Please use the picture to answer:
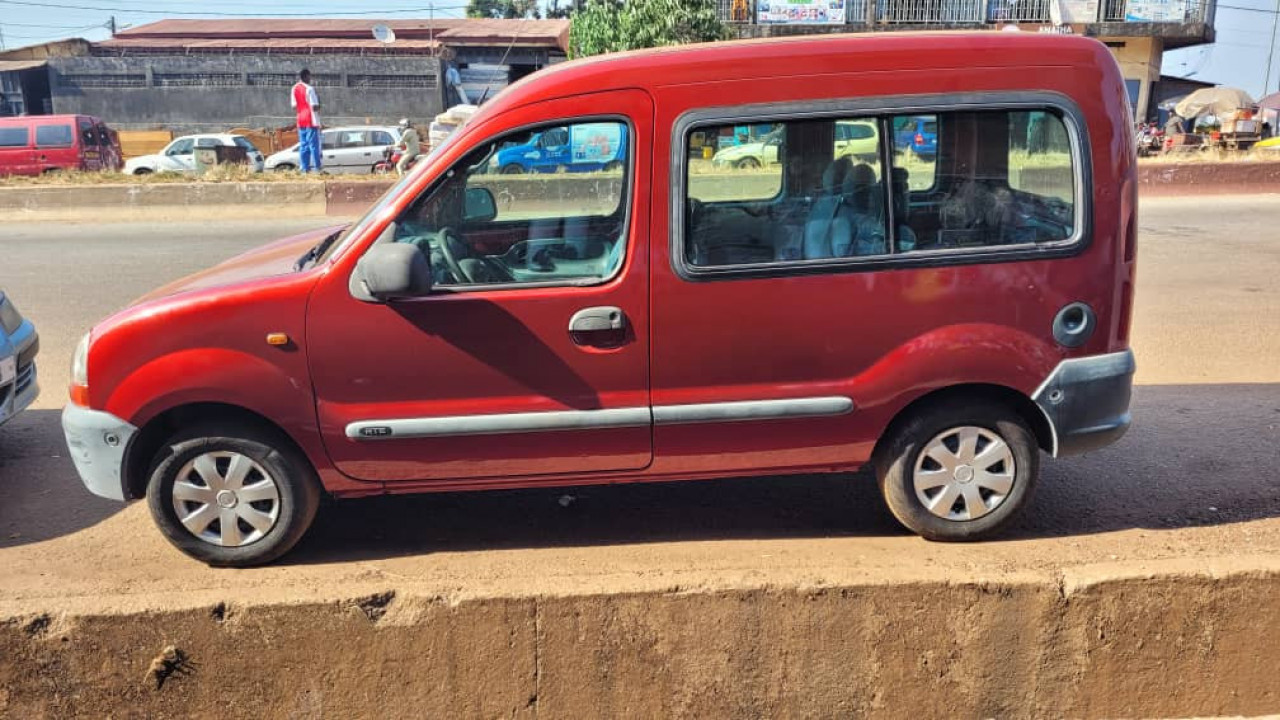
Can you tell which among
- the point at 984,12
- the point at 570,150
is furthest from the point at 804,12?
the point at 570,150

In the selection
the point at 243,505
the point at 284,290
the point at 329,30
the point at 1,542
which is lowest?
the point at 1,542

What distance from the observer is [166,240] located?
503 inches

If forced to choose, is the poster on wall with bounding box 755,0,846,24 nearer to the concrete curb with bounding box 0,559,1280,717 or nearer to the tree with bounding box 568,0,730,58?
the tree with bounding box 568,0,730,58

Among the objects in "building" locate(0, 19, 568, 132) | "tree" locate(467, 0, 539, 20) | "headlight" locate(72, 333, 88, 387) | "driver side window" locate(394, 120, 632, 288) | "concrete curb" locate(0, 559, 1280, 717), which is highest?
"tree" locate(467, 0, 539, 20)

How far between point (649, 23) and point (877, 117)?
71.2 ft

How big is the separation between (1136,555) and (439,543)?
2760 mm

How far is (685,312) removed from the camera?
369 cm

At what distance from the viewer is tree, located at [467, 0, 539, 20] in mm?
67750

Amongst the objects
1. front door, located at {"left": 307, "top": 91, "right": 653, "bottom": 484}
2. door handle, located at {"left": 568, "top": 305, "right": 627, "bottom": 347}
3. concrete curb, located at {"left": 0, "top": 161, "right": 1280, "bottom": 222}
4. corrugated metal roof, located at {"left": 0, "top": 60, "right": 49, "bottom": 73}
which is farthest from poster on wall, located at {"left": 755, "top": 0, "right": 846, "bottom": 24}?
door handle, located at {"left": 568, "top": 305, "right": 627, "bottom": 347}

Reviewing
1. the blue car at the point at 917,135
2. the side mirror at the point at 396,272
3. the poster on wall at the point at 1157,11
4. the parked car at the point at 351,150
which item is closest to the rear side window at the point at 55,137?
the parked car at the point at 351,150

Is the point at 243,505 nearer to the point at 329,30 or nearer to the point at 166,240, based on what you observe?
the point at 166,240

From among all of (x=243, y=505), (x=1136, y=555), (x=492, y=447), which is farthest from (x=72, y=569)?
(x=1136, y=555)

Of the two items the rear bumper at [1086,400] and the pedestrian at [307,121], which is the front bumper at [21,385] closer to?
the rear bumper at [1086,400]

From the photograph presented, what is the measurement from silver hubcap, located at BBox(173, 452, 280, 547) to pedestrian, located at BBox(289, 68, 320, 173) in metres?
13.4
